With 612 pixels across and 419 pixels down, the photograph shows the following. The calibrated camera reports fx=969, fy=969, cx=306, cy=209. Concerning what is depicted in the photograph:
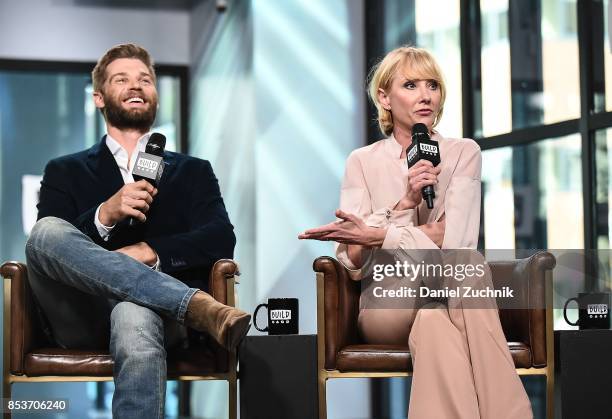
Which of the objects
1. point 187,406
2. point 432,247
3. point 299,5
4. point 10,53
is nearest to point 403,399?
point 187,406

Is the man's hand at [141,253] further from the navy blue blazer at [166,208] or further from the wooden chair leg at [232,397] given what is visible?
the wooden chair leg at [232,397]

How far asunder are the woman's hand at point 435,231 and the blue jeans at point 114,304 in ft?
2.37

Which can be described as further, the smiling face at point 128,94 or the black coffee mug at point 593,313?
the smiling face at point 128,94

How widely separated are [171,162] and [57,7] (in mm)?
3408

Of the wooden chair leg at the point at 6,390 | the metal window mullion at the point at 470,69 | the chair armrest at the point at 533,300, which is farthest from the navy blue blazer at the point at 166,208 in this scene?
the metal window mullion at the point at 470,69

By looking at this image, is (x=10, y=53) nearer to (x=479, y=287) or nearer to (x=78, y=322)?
(x=78, y=322)

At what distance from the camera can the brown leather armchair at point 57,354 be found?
117 inches

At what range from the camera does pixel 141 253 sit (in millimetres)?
3016

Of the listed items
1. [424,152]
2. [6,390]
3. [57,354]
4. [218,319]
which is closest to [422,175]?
[424,152]

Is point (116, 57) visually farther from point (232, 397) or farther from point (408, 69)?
point (232, 397)

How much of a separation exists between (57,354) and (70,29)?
383 centimetres

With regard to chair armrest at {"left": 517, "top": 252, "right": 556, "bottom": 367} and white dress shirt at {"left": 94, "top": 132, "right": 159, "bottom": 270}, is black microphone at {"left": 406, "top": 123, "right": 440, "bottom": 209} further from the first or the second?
white dress shirt at {"left": 94, "top": 132, "right": 159, "bottom": 270}

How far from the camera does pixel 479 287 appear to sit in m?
2.70

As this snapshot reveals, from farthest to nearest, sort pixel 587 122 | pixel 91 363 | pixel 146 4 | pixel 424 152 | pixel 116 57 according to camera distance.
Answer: pixel 146 4 → pixel 587 122 → pixel 116 57 → pixel 91 363 → pixel 424 152
